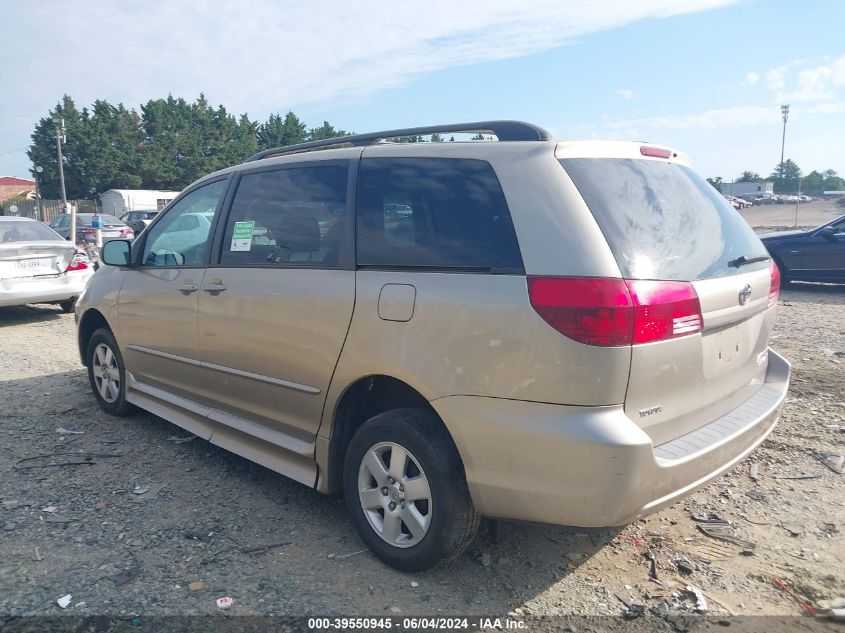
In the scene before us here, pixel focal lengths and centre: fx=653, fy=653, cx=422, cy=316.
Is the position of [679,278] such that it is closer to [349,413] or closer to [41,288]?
[349,413]

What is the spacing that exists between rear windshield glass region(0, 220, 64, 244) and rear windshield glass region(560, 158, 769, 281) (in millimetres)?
9340

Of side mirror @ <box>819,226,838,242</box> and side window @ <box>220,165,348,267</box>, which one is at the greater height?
side window @ <box>220,165,348,267</box>

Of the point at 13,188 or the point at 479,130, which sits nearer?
the point at 479,130

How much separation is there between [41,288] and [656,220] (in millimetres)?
9142

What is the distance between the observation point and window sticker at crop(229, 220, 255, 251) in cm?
387

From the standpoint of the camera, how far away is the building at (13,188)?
82.5 meters

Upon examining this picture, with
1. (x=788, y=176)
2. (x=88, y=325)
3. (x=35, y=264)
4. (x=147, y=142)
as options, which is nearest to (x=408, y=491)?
(x=88, y=325)

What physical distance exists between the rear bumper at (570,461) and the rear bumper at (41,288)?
7978 mm

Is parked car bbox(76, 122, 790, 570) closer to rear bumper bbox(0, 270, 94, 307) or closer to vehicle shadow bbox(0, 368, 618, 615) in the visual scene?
vehicle shadow bbox(0, 368, 618, 615)

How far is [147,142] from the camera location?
6656cm

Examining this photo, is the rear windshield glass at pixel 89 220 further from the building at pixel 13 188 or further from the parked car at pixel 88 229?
the building at pixel 13 188

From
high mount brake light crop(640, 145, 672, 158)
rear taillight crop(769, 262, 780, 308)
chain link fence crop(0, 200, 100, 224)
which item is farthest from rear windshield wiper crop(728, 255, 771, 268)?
chain link fence crop(0, 200, 100, 224)

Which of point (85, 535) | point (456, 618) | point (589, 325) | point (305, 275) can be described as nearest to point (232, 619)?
point (456, 618)

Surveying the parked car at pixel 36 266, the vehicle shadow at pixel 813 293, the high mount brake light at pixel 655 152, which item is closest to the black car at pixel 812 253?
the vehicle shadow at pixel 813 293
